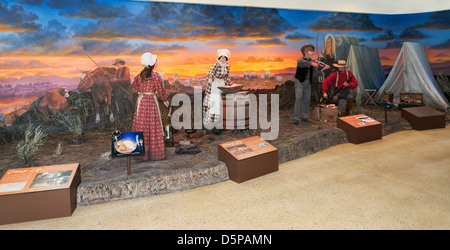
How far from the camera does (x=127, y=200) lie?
3604mm

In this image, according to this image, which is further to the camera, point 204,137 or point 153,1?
point 153,1

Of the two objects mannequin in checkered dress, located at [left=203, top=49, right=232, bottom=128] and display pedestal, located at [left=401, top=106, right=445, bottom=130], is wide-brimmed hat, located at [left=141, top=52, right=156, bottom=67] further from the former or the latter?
display pedestal, located at [left=401, top=106, right=445, bottom=130]

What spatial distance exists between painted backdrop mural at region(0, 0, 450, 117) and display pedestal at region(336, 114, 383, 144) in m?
2.99

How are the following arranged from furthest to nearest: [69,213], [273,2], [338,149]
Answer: [273,2], [338,149], [69,213]

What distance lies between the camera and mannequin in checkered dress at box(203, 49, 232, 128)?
5714mm

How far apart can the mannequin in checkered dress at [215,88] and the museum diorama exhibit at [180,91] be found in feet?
0.07

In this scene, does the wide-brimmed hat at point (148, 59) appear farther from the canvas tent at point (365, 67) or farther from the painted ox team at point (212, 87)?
the canvas tent at point (365, 67)

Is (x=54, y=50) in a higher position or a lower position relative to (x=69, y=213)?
higher

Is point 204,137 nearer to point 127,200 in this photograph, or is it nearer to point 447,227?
point 127,200

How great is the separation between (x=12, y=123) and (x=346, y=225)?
6.31m

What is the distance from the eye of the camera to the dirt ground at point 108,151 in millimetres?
4176

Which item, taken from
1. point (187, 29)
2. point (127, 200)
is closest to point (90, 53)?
point (187, 29)

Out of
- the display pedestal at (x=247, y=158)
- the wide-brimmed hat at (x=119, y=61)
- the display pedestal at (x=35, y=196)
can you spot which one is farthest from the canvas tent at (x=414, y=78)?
the display pedestal at (x=35, y=196)

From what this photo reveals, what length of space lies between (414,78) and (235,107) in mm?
6522
